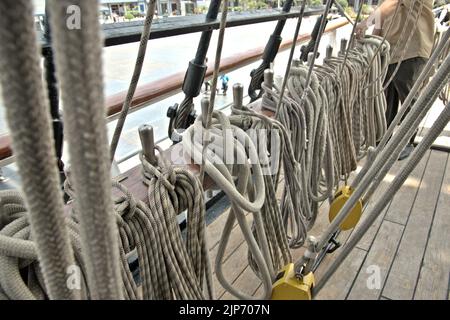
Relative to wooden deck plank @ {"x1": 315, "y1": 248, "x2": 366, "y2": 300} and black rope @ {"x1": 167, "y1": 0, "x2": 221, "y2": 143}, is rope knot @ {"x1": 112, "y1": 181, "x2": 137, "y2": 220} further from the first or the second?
wooden deck plank @ {"x1": 315, "y1": 248, "x2": 366, "y2": 300}

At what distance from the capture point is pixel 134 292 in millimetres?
521

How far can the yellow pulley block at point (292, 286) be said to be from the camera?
2.47 ft

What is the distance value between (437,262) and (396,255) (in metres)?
0.13

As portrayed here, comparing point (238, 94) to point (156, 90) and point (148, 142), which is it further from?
point (156, 90)

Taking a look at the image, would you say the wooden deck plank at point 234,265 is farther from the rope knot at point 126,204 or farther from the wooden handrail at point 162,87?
the rope knot at point 126,204

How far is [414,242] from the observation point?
1.33 meters

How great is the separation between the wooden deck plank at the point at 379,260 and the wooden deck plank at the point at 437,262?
0.35 feet

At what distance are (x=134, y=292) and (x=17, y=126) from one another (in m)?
0.44

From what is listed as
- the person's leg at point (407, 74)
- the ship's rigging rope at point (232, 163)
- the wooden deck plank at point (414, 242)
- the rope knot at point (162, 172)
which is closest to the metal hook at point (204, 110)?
the ship's rigging rope at point (232, 163)

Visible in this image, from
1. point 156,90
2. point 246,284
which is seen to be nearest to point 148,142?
point 156,90

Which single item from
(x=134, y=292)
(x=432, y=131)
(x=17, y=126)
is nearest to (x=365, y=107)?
(x=432, y=131)
